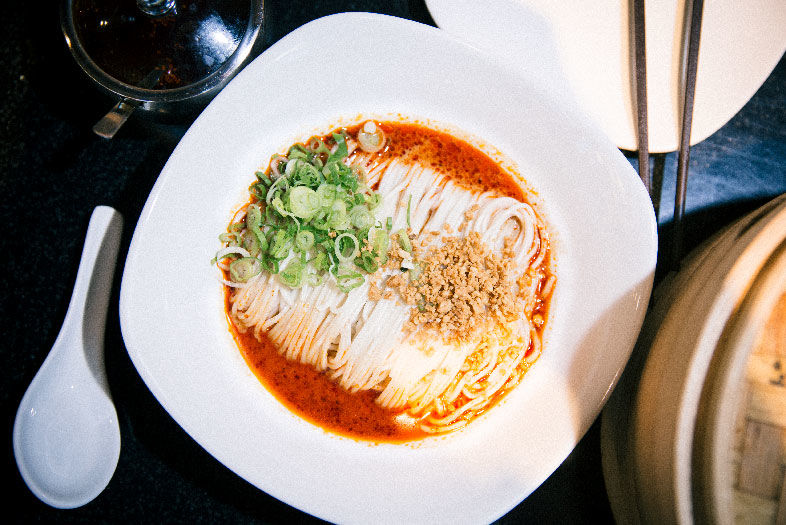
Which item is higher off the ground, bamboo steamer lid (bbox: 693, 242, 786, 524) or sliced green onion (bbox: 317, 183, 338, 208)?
bamboo steamer lid (bbox: 693, 242, 786, 524)

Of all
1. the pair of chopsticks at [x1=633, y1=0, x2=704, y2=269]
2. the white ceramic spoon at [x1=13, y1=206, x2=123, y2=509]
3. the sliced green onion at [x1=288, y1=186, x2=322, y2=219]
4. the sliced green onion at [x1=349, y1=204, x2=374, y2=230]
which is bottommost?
the white ceramic spoon at [x1=13, y1=206, x2=123, y2=509]

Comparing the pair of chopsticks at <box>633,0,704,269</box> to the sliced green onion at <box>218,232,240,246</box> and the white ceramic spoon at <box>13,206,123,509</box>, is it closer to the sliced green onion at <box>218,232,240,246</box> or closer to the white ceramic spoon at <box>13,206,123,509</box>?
the sliced green onion at <box>218,232,240,246</box>

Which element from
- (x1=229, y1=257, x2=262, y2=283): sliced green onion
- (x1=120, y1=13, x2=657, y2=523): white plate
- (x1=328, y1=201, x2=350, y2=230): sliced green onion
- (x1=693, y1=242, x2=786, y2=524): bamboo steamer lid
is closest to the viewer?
(x1=693, y1=242, x2=786, y2=524): bamboo steamer lid

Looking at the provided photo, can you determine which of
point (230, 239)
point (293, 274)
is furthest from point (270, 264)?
point (230, 239)

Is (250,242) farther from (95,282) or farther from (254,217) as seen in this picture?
(95,282)

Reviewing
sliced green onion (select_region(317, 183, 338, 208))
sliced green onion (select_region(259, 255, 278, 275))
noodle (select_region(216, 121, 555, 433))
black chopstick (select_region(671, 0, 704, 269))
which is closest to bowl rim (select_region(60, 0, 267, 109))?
noodle (select_region(216, 121, 555, 433))

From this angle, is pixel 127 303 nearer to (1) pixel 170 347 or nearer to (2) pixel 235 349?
(1) pixel 170 347

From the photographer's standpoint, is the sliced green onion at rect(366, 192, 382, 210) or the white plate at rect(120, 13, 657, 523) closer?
the white plate at rect(120, 13, 657, 523)
